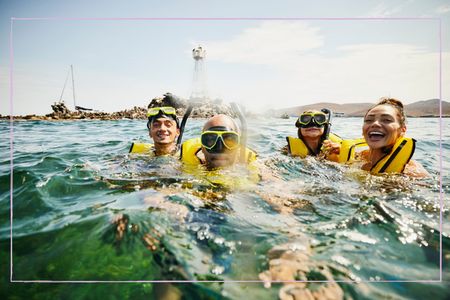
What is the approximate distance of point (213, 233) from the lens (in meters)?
2.62

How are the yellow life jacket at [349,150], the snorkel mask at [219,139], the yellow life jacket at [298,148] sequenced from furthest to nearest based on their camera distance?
1. the yellow life jacket at [298,148]
2. the yellow life jacket at [349,150]
3. the snorkel mask at [219,139]

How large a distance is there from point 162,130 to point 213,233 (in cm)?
335

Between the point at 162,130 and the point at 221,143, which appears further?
the point at 162,130

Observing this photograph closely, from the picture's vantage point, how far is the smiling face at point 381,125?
4234mm

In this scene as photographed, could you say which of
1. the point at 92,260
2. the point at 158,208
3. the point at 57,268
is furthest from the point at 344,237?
the point at 57,268

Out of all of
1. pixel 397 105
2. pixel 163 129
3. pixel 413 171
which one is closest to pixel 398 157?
pixel 413 171

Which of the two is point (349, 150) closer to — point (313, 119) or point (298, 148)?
point (313, 119)

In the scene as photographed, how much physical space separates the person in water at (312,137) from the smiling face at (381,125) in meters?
1.52

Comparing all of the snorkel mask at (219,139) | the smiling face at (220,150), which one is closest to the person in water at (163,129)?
the smiling face at (220,150)

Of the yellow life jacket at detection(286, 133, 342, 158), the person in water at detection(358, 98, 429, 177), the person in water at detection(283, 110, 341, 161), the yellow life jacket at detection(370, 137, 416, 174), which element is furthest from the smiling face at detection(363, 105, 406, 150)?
the yellow life jacket at detection(286, 133, 342, 158)

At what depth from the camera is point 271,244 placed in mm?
2482

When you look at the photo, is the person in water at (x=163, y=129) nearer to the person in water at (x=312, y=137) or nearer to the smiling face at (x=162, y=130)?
the smiling face at (x=162, y=130)

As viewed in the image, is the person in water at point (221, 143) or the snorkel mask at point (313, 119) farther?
the snorkel mask at point (313, 119)

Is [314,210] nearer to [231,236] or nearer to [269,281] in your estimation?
[231,236]
